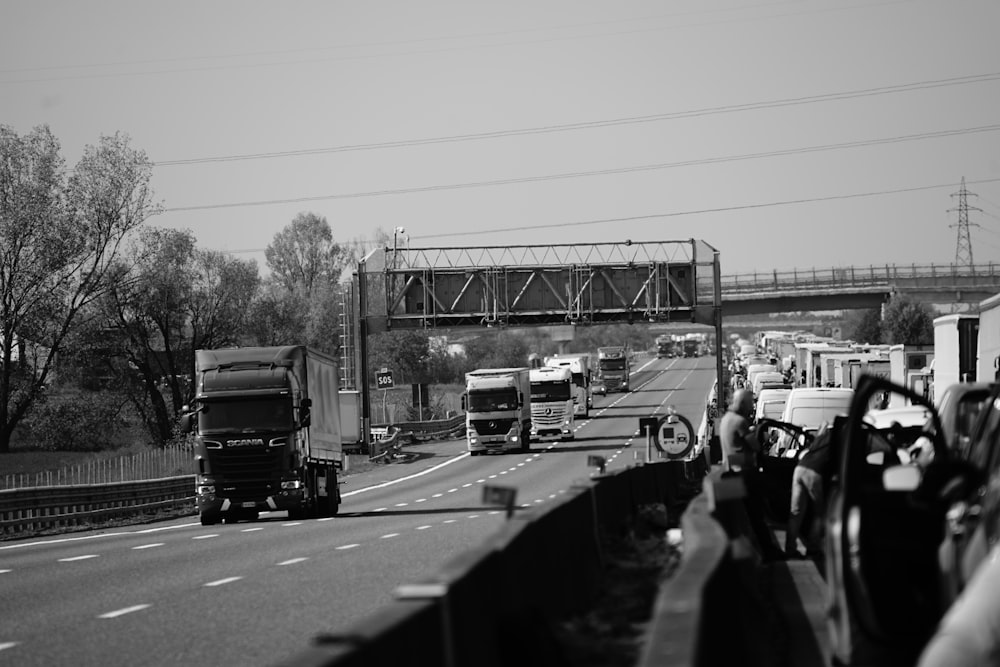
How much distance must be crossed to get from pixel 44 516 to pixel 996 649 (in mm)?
31635

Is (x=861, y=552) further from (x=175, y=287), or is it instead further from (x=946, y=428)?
(x=175, y=287)

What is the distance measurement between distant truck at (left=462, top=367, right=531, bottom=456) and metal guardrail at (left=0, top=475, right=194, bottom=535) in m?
24.0

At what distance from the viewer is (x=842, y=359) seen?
174 ft

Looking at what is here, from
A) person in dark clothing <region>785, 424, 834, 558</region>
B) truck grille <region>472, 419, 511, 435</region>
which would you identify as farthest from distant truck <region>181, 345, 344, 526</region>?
truck grille <region>472, 419, 511, 435</region>

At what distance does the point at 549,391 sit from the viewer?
2995 inches

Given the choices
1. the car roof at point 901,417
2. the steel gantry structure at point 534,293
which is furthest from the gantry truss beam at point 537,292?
the car roof at point 901,417

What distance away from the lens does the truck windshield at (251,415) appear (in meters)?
32.0

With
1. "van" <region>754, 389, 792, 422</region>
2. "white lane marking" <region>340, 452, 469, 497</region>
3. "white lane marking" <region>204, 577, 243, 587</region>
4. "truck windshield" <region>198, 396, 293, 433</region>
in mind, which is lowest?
"white lane marking" <region>340, 452, 469, 497</region>

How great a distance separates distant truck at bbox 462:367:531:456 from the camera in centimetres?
6644

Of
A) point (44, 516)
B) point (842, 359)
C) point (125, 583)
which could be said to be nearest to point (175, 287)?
point (842, 359)

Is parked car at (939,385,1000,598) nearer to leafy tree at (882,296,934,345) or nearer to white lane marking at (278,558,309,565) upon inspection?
white lane marking at (278,558,309,565)

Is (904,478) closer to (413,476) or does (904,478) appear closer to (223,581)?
(223,581)

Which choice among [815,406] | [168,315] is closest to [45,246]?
[168,315]

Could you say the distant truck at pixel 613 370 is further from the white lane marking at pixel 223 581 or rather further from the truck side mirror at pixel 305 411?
the white lane marking at pixel 223 581
